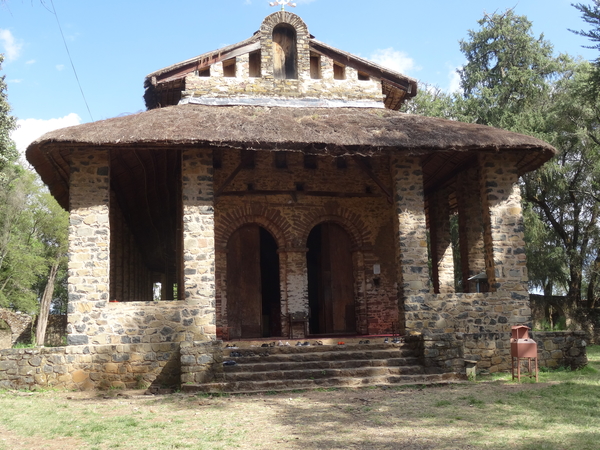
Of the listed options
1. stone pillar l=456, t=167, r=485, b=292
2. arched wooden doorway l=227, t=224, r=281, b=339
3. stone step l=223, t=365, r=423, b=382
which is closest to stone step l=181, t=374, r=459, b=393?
stone step l=223, t=365, r=423, b=382

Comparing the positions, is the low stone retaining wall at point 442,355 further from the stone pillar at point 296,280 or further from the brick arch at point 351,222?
the brick arch at point 351,222

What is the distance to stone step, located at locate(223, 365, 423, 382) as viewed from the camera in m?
9.81

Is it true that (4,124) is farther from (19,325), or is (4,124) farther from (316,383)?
(316,383)

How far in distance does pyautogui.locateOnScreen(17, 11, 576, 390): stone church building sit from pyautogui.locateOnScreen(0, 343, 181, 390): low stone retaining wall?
→ 20cm

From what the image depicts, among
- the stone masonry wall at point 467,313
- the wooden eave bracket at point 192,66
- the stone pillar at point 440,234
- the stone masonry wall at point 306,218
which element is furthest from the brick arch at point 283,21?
the stone masonry wall at point 467,313

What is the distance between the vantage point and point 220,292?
1368cm

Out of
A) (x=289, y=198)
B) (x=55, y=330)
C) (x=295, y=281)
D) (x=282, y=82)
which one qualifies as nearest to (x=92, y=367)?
(x=295, y=281)

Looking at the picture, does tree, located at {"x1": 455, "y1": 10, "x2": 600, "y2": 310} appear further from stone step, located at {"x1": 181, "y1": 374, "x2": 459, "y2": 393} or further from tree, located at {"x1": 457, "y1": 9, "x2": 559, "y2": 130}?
stone step, located at {"x1": 181, "y1": 374, "x2": 459, "y2": 393}

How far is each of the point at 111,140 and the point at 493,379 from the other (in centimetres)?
793

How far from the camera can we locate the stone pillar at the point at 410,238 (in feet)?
37.9

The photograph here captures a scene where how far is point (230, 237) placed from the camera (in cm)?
1430

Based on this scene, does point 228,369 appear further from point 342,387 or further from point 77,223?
point 77,223

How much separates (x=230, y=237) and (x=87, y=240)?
4107mm

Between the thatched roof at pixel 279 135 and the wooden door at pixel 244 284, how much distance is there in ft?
10.5
